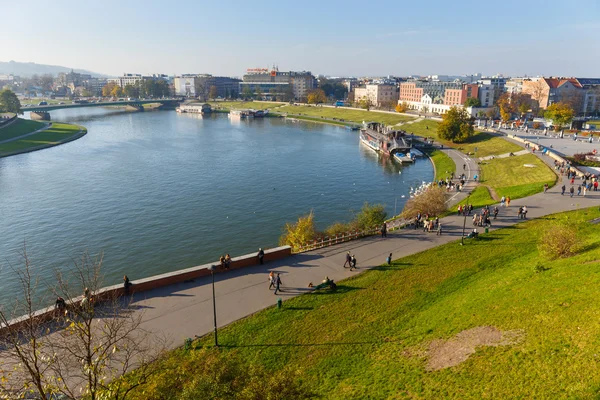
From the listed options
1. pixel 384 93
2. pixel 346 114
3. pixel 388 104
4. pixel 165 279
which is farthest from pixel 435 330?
pixel 384 93

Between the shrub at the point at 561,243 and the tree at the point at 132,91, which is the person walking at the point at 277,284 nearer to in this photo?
the shrub at the point at 561,243

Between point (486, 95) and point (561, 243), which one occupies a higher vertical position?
point (486, 95)

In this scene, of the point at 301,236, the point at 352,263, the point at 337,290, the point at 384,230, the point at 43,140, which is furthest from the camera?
the point at 43,140

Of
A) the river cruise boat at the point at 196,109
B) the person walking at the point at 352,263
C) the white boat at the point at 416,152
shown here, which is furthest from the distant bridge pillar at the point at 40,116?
the person walking at the point at 352,263

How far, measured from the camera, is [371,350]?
1449 centimetres

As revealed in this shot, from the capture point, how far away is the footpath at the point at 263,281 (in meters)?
16.8

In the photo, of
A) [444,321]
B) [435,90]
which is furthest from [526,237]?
[435,90]

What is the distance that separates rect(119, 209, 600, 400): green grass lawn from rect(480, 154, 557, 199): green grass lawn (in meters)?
17.0

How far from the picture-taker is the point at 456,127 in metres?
73.3

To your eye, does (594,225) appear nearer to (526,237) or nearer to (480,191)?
(526,237)

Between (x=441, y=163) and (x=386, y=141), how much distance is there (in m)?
15.7

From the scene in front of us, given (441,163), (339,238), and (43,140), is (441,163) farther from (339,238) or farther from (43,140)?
(43,140)

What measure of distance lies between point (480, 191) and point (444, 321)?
30.3 meters

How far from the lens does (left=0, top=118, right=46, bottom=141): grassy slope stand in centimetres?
8221
